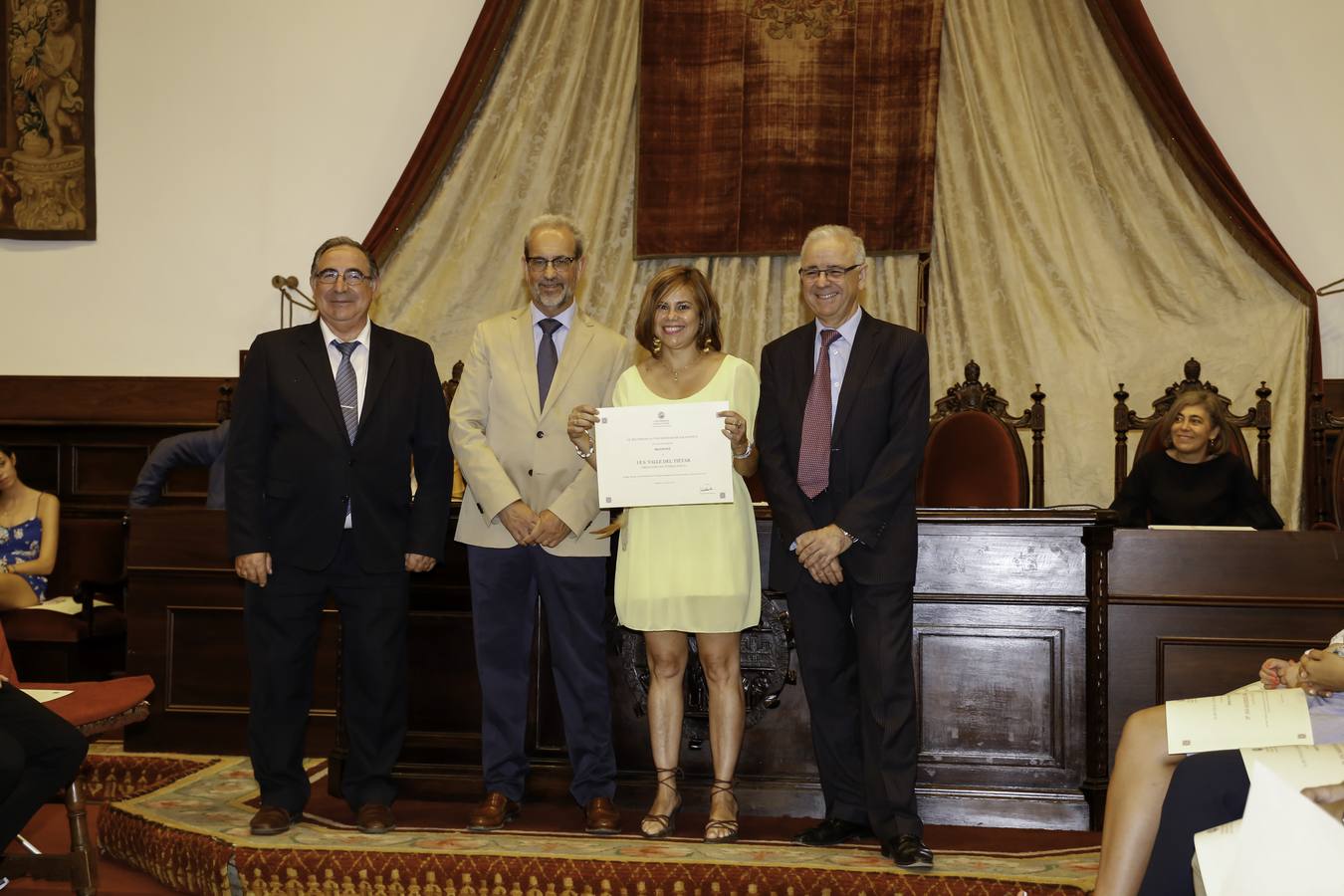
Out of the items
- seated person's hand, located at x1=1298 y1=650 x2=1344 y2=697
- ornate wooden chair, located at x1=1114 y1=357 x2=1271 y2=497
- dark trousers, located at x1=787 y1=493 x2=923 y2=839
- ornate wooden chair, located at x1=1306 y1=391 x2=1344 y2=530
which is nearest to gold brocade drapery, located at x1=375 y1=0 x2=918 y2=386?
ornate wooden chair, located at x1=1114 y1=357 x2=1271 y2=497

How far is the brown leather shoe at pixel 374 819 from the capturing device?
336 cm

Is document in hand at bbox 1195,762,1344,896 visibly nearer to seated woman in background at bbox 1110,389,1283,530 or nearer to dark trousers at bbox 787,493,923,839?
dark trousers at bbox 787,493,923,839

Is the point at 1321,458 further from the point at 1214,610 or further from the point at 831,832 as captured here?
the point at 831,832

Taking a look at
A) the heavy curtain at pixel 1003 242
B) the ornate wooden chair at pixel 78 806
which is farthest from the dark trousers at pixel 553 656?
the heavy curtain at pixel 1003 242

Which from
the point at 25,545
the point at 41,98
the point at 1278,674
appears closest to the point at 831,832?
the point at 1278,674

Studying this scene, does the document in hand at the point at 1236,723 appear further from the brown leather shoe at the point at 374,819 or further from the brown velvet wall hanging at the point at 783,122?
the brown velvet wall hanging at the point at 783,122

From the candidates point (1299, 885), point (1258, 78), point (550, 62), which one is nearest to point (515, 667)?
point (1299, 885)

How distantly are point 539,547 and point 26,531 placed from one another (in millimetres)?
3607

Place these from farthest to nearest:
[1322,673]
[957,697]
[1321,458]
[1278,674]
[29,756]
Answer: [1321,458]
[957,697]
[29,756]
[1278,674]
[1322,673]

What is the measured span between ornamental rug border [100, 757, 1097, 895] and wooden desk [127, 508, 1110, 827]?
0.37m

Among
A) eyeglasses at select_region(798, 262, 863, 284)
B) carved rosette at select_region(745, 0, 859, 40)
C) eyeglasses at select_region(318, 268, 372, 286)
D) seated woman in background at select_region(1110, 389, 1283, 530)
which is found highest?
carved rosette at select_region(745, 0, 859, 40)

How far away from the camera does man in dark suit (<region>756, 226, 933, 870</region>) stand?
3.08 metres

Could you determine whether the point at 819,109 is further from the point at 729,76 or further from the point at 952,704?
the point at 952,704

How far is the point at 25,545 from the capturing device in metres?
5.82
